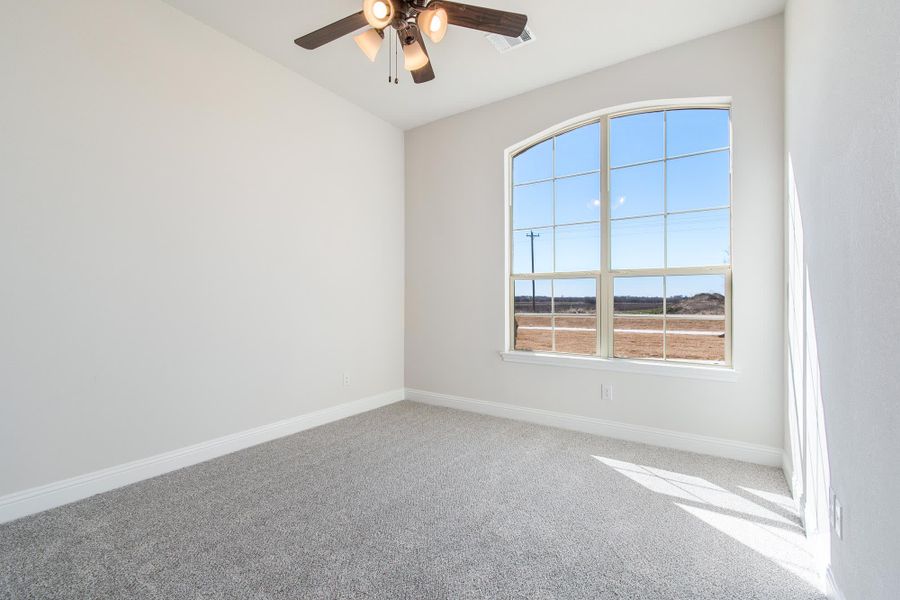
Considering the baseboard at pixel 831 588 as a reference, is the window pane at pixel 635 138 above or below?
above

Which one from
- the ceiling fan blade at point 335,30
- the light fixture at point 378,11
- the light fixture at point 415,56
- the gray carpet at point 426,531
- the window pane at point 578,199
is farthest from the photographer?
the window pane at point 578,199

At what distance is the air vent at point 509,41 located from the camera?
2.86 metres

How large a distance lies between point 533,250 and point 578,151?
0.95m

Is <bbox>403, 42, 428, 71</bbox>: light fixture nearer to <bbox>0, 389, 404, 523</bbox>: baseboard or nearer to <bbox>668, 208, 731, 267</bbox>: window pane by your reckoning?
<bbox>668, 208, 731, 267</bbox>: window pane

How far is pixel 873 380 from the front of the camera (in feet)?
3.49

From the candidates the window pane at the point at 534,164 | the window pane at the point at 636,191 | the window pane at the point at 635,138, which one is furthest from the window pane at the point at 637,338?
the window pane at the point at 534,164

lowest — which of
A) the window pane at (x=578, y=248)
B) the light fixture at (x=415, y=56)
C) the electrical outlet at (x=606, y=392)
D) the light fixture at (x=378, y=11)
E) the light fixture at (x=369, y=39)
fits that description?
the electrical outlet at (x=606, y=392)

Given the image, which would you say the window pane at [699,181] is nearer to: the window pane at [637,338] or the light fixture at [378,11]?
the window pane at [637,338]

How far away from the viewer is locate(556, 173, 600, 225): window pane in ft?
11.5

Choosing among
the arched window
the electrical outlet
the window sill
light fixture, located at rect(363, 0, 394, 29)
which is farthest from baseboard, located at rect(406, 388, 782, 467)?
light fixture, located at rect(363, 0, 394, 29)

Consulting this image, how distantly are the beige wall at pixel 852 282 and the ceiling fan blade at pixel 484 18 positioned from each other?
1265 mm

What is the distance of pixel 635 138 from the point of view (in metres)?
3.35

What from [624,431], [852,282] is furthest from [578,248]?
[852,282]

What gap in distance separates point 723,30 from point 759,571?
3317 millimetres
